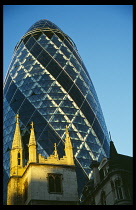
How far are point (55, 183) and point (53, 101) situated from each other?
1517 cm

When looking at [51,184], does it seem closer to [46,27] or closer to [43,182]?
[43,182]

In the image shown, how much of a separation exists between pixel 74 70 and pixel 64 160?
61.0 feet

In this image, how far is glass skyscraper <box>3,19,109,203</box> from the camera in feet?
111

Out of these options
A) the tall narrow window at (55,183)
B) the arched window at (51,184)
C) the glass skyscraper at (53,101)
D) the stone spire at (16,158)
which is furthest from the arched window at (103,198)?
the glass skyscraper at (53,101)

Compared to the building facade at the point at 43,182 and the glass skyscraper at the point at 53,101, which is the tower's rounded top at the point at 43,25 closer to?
the glass skyscraper at the point at 53,101

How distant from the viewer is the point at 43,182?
74.3 feet

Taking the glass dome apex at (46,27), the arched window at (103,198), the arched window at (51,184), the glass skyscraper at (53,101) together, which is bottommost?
the arched window at (103,198)

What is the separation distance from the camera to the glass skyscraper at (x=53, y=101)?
111 ft

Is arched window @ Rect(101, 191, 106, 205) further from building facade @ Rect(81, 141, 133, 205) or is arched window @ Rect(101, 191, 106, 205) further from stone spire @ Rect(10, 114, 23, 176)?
stone spire @ Rect(10, 114, 23, 176)

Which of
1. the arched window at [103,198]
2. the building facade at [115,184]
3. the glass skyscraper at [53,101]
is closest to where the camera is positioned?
the building facade at [115,184]

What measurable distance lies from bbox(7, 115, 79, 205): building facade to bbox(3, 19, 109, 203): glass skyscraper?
582 centimetres

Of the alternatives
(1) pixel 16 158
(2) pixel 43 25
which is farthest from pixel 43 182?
(2) pixel 43 25

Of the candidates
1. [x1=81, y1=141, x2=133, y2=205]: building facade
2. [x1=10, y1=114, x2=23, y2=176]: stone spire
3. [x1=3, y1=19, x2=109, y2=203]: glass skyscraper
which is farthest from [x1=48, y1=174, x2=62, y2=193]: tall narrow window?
[x1=3, y1=19, x2=109, y2=203]: glass skyscraper

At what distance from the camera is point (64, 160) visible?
2464cm
